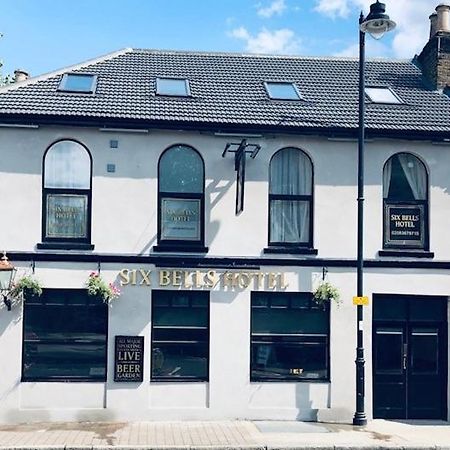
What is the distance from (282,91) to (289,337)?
592cm

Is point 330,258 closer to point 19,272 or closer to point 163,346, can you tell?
point 163,346

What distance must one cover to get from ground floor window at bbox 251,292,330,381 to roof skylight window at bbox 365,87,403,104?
5.14 m

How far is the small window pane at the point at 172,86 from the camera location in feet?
50.4

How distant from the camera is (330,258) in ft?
47.1

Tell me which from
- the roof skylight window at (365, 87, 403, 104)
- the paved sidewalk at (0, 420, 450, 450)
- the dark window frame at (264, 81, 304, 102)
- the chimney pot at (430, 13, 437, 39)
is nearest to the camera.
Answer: the paved sidewalk at (0, 420, 450, 450)

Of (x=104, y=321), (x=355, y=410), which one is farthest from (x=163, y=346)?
(x=355, y=410)

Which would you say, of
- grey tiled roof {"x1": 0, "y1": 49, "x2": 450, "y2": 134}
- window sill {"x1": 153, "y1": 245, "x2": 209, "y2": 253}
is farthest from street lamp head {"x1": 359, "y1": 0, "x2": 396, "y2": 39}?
window sill {"x1": 153, "y1": 245, "x2": 209, "y2": 253}

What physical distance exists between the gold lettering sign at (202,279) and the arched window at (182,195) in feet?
2.40

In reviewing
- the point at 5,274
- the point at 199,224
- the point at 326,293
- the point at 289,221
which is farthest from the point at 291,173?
the point at 5,274

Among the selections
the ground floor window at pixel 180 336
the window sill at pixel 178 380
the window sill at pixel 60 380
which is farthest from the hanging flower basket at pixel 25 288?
the window sill at pixel 178 380

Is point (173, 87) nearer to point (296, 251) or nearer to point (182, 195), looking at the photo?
point (182, 195)

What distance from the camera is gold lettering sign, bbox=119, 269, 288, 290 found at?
1380 cm

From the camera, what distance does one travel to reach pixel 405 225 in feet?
48.4

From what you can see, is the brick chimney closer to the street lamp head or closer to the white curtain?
the white curtain
